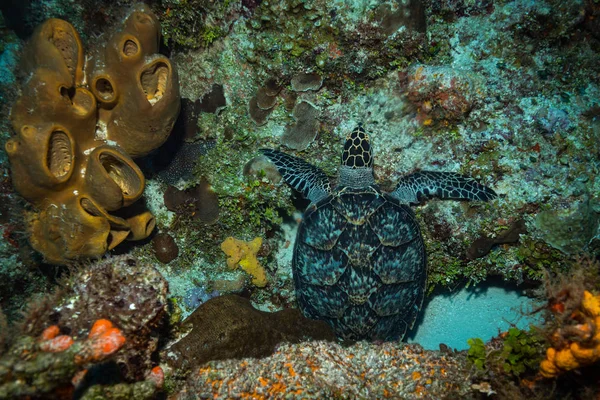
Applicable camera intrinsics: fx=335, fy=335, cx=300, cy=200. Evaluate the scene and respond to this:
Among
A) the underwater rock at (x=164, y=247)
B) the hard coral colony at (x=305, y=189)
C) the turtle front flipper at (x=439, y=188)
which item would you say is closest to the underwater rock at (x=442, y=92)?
the hard coral colony at (x=305, y=189)

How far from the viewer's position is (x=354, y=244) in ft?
13.1

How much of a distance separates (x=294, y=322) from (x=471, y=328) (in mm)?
2804

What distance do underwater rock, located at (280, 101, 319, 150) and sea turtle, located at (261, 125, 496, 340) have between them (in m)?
0.20

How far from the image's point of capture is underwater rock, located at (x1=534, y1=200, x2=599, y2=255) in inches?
136

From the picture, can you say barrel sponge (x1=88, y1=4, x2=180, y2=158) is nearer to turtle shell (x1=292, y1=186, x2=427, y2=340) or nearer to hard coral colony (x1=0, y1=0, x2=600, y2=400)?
hard coral colony (x1=0, y1=0, x2=600, y2=400)

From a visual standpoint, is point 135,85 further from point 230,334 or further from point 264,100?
point 230,334

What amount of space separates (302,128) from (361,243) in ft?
5.10

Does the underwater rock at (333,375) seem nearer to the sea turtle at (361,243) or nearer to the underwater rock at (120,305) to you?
the underwater rock at (120,305)

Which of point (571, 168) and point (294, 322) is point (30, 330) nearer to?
point (294, 322)

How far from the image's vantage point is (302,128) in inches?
160

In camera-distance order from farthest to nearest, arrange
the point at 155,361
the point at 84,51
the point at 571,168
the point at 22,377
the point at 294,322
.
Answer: the point at 294,322 < the point at 571,168 < the point at 84,51 < the point at 155,361 < the point at 22,377

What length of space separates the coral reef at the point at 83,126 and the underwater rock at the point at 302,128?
4.62 ft

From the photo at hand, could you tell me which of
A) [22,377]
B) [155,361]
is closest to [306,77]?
[155,361]

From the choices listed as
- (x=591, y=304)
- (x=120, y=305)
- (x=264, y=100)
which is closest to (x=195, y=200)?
(x=264, y=100)
